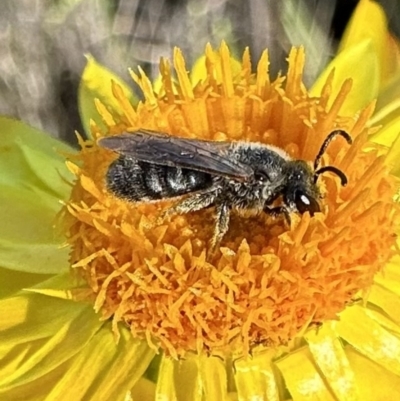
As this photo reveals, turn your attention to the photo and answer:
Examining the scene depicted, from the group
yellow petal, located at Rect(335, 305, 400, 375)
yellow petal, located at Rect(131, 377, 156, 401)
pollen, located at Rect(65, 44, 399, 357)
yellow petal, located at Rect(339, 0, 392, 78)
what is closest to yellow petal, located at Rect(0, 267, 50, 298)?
pollen, located at Rect(65, 44, 399, 357)

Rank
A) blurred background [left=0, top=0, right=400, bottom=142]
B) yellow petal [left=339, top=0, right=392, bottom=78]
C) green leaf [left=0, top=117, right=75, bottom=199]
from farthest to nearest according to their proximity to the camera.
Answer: blurred background [left=0, top=0, right=400, bottom=142], yellow petal [left=339, top=0, right=392, bottom=78], green leaf [left=0, top=117, right=75, bottom=199]

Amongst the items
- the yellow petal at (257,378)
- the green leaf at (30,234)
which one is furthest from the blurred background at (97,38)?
the yellow petal at (257,378)

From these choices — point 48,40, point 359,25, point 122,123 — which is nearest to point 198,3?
point 48,40

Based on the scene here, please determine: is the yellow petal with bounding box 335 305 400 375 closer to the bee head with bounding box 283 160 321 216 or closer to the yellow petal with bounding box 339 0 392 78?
the bee head with bounding box 283 160 321 216

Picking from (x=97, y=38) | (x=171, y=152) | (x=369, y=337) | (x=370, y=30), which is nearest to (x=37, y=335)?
(x=171, y=152)

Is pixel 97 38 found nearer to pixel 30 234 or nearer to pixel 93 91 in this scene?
pixel 93 91

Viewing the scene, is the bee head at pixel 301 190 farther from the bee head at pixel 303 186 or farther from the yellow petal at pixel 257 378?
the yellow petal at pixel 257 378
